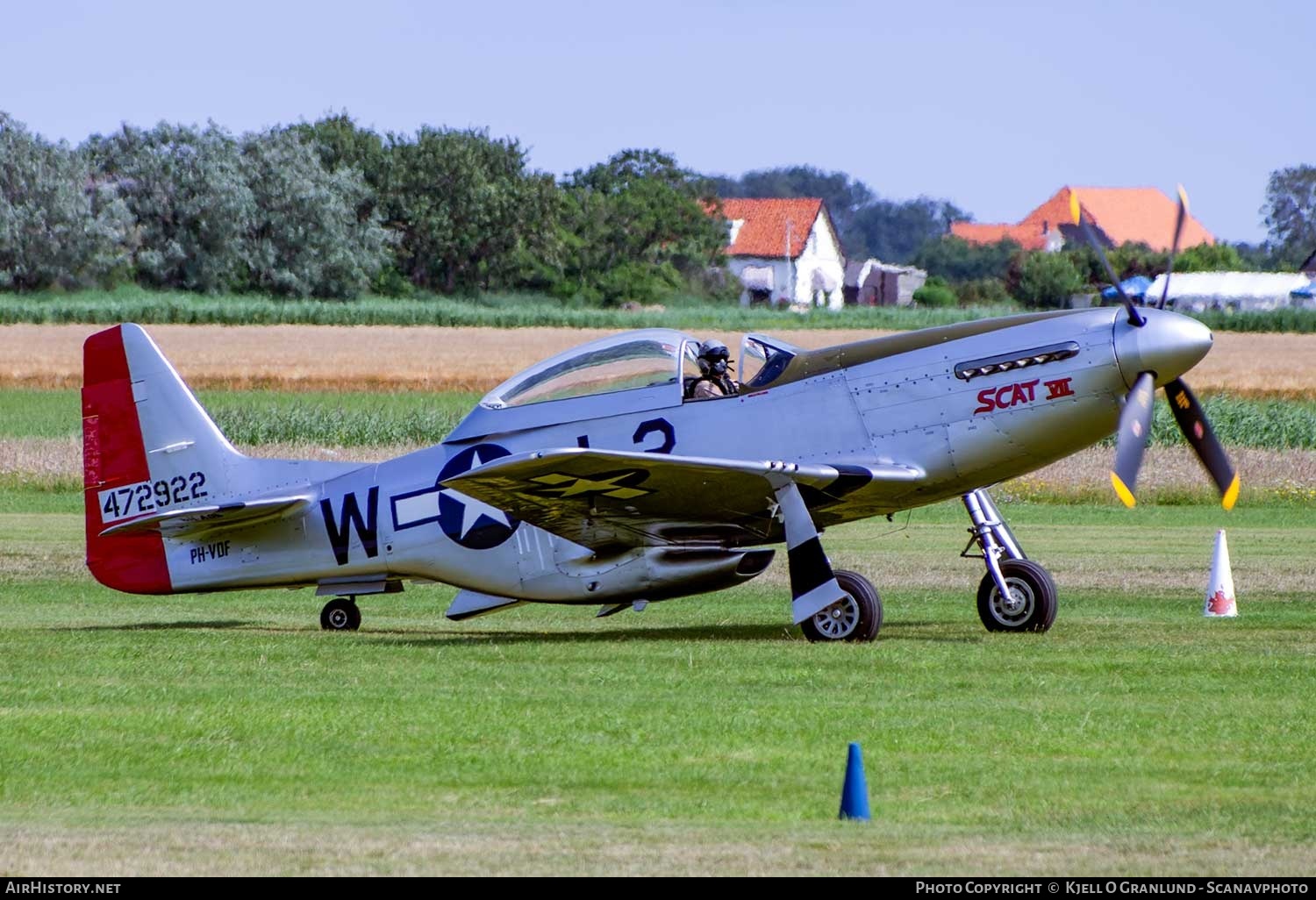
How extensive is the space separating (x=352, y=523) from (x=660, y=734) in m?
5.65

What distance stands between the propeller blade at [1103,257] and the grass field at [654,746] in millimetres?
2312

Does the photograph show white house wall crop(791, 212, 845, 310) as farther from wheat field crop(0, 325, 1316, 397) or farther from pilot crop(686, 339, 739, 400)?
pilot crop(686, 339, 739, 400)

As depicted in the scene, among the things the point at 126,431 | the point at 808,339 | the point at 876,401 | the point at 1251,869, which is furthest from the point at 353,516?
the point at 808,339

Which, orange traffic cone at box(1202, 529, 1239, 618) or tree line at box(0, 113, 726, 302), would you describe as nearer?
orange traffic cone at box(1202, 529, 1239, 618)

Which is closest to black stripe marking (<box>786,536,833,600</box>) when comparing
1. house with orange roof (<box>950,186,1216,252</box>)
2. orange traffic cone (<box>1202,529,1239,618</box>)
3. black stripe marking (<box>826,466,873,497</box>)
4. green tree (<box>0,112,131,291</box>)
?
black stripe marking (<box>826,466,873,497</box>)

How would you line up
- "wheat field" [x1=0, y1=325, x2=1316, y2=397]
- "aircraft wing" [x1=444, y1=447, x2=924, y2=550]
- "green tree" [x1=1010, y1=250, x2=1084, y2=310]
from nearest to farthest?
"aircraft wing" [x1=444, y1=447, x2=924, y2=550] < "wheat field" [x1=0, y1=325, x2=1316, y2=397] < "green tree" [x1=1010, y1=250, x2=1084, y2=310]

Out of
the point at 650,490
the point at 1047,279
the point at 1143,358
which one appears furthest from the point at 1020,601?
the point at 1047,279

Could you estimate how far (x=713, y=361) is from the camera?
13070 millimetres

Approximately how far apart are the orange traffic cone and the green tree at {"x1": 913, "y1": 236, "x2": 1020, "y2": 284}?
10948 centimetres

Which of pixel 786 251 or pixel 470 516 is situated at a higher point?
pixel 786 251

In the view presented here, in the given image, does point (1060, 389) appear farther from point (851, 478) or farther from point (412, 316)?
point (412, 316)

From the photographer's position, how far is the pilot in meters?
13.0

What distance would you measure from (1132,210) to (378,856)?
154423 mm

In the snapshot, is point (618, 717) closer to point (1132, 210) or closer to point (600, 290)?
point (600, 290)
